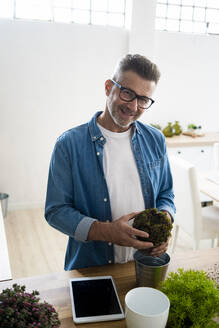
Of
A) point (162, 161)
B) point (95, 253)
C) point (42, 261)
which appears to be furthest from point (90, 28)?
point (95, 253)

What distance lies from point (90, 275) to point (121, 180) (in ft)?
1.33

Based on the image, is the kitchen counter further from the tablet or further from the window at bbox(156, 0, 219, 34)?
the tablet

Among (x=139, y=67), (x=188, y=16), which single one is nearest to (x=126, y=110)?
(x=139, y=67)

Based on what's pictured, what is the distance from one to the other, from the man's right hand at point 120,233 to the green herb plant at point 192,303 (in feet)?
0.50

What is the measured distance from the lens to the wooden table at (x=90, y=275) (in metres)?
0.93

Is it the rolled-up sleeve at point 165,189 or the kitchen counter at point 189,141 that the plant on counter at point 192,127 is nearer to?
the kitchen counter at point 189,141

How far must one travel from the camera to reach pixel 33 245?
128 inches

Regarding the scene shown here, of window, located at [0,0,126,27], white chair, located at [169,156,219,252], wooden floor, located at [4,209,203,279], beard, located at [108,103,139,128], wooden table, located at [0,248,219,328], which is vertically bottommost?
wooden floor, located at [4,209,203,279]

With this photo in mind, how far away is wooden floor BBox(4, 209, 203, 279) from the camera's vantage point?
2824 mm

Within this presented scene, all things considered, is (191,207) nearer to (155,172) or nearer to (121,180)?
(155,172)

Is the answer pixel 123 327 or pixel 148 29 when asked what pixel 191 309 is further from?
pixel 148 29

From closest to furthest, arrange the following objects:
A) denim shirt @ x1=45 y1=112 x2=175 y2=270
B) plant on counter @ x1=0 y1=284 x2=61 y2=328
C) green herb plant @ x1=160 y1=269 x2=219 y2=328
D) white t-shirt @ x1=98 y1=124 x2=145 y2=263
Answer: plant on counter @ x1=0 y1=284 x2=61 y2=328 < green herb plant @ x1=160 y1=269 x2=219 y2=328 < denim shirt @ x1=45 y1=112 x2=175 y2=270 < white t-shirt @ x1=98 y1=124 x2=145 y2=263

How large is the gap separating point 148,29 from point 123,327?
391 centimetres

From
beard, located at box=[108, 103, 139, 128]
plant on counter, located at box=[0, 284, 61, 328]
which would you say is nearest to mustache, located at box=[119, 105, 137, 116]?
beard, located at box=[108, 103, 139, 128]
